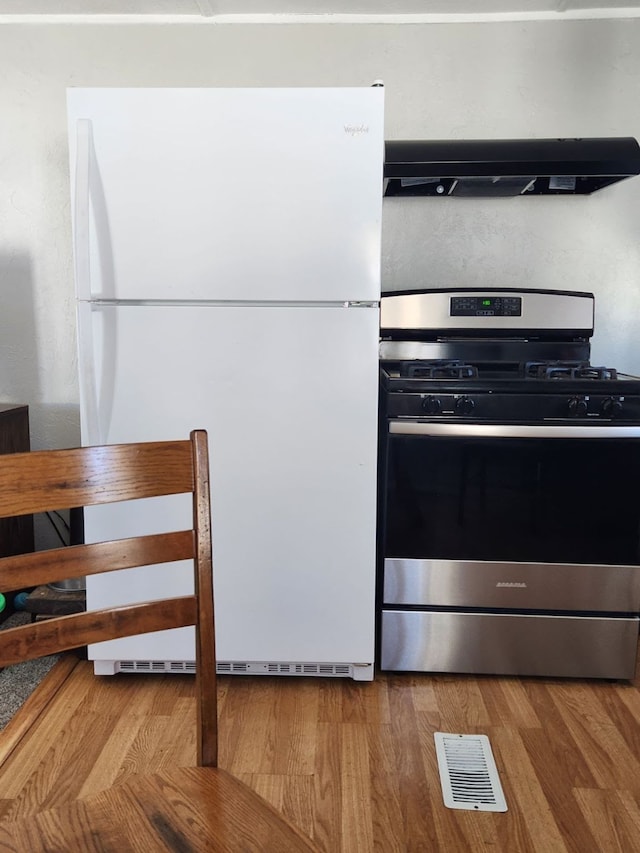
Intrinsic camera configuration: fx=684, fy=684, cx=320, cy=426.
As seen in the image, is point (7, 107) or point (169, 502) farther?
point (7, 107)

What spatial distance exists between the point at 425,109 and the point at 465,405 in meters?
1.21

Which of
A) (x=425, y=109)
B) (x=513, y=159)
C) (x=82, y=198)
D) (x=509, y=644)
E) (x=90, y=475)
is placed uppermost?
→ (x=425, y=109)

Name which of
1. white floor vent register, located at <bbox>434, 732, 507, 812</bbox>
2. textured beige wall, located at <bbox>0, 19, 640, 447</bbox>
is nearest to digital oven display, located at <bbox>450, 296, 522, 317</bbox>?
textured beige wall, located at <bbox>0, 19, 640, 447</bbox>

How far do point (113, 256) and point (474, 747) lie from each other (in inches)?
61.5

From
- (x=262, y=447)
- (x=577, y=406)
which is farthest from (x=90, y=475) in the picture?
(x=577, y=406)

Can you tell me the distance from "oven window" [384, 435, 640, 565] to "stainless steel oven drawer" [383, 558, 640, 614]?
3 centimetres

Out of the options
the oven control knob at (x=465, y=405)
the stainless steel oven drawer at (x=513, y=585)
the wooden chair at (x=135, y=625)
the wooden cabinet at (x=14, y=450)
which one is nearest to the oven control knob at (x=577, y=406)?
the oven control knob at (x=465, y=405)

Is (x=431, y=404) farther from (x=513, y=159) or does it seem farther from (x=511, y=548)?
(x=513, y=159)

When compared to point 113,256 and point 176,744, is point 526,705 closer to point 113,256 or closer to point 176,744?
point 176,744

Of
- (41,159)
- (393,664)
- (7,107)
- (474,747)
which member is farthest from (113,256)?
(474,747)

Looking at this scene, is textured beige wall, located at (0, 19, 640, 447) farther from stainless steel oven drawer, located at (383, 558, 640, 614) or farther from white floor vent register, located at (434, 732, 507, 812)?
white floor vent register, located at (434, 732, 507, 812)

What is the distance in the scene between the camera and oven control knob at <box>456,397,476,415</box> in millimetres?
1905

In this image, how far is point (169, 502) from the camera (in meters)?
1.90

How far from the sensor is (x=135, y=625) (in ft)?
3.06
